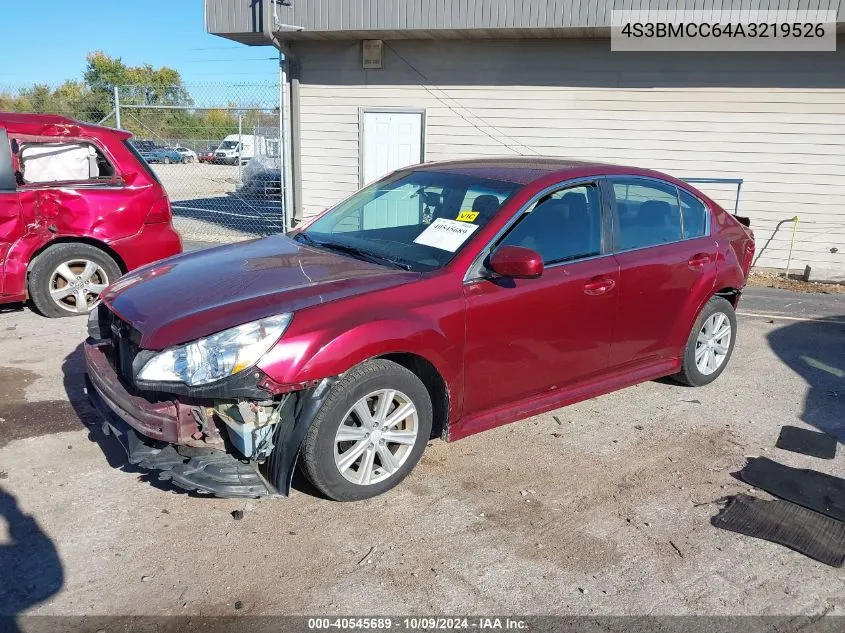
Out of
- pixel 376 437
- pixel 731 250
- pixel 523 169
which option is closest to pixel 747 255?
pixel 731 250

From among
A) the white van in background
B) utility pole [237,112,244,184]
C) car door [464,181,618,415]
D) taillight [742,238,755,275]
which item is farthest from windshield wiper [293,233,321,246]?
the white van in background

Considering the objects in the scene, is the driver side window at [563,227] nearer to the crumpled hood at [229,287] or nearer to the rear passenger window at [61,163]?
the crumpled hood at [229,287]

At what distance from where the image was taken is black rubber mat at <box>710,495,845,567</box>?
3266 mm

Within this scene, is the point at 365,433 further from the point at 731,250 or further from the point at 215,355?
the point at 731,250

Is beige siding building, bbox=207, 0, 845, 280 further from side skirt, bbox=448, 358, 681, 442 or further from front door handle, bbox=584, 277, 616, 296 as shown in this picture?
front door handle, bbox=584, 277, 616, 296

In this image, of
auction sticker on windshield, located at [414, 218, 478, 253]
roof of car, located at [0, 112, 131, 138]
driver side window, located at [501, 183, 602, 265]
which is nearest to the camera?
auction sticker on windshield, located at [414, 218, 478, 253]

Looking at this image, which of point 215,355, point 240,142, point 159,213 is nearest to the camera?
point 215,355

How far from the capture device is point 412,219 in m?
4.33

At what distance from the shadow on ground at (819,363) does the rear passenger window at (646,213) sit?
5.29 ft

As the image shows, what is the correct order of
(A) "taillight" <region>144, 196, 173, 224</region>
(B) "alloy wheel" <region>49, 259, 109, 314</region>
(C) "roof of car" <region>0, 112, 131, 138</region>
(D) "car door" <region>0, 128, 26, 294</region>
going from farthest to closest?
(A) "taillight" <region>144, 196, 173, 224</region>
(B) "alloy wheel" <region>49, 259, 109, 314</region>
(C) "roof of car" <region>0, 112, 131, 138</region>
(D) "car door" <region>0, 128, 26, 294</region>

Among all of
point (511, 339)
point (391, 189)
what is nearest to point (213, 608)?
point (511, 339)

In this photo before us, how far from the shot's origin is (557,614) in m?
2.78

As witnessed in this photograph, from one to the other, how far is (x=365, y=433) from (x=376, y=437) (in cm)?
7

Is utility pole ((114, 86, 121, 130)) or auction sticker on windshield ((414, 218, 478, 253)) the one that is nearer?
auction sticker on windshield ((414, 218, 478, 253))
